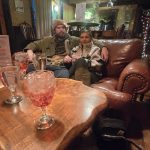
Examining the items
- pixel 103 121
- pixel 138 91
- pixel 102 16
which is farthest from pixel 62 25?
pixel 102 16

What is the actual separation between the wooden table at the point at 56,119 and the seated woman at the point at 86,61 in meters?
0.80

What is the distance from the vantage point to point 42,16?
4426 mm

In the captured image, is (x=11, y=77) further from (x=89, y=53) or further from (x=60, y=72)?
(x=89, y=53)

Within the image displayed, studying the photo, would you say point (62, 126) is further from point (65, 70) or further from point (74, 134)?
point (65, 70)

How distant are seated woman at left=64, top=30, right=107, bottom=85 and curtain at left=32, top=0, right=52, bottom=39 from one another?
2.47 m

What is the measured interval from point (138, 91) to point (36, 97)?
3.53 ft

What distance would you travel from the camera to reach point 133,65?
1534 millimetres

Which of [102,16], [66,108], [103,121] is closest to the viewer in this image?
[66,108]

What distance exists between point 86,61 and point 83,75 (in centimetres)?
17

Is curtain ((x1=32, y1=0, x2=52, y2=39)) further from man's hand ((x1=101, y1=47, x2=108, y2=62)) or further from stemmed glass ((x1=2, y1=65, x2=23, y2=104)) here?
stemmed glass ((x1=2, y1=65, x2=23, y2=104))

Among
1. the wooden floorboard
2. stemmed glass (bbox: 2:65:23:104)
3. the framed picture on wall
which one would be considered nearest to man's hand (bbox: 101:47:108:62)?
the wooden floorboard

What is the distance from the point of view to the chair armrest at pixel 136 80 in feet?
4.68

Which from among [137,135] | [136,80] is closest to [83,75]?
[136,80]

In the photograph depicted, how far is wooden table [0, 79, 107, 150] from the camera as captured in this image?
59cm
